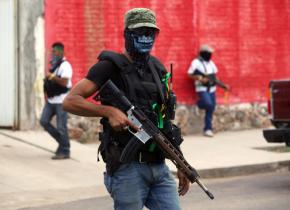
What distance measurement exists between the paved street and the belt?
11.8 ft

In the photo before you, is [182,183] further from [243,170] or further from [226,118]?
[226,118]

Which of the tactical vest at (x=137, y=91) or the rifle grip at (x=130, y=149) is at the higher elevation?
the tactical vest at (x=137, y=91)

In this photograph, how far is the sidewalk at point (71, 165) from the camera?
8.89 metres

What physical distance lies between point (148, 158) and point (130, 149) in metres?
0.18

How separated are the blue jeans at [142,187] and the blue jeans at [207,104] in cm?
974

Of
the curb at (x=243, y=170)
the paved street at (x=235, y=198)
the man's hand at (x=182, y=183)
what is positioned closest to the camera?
the man's hand at (x=182, y=183)

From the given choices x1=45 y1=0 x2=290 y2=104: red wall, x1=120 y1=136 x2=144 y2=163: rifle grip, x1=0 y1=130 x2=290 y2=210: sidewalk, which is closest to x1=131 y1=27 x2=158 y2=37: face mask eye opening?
x1=120 y1=136 x2=144 y2=163: rifle grip

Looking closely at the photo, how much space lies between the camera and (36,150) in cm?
1149

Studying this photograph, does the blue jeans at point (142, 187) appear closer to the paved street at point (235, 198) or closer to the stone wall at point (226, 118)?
the paved street at point (235, 198)

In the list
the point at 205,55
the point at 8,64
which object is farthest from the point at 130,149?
the point at 205,55

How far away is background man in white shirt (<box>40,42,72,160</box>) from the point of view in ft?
35.3

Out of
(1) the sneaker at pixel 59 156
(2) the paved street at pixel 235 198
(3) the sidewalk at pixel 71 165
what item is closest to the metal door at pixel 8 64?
(3) the sidewalk at pixel 71 165

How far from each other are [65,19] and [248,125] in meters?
4.85

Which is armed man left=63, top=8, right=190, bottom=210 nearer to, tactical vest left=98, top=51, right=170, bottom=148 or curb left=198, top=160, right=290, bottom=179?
tactical vest left=98, top=51, right=170, bottom=148
